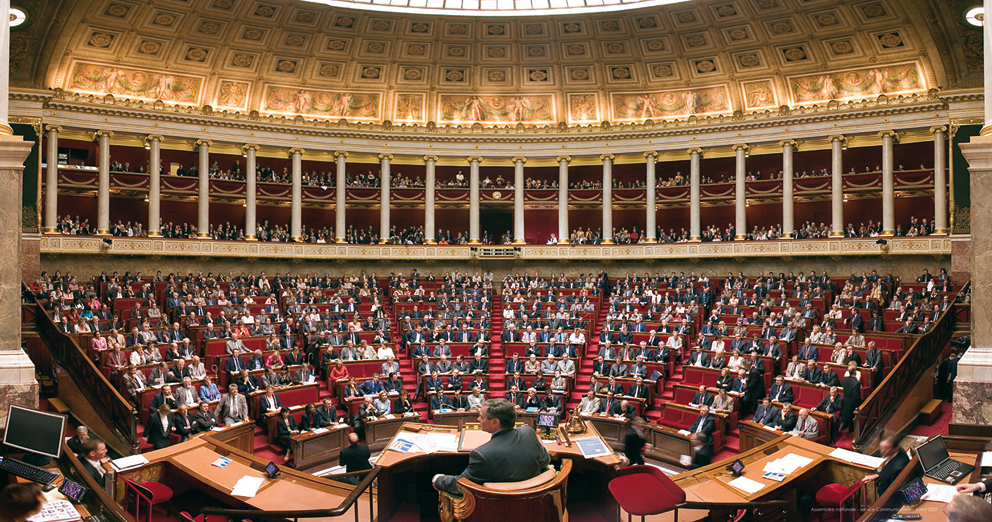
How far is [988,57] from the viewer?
28.7 ft

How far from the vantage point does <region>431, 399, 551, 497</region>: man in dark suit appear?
4.64m

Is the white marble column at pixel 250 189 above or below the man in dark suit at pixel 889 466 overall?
above

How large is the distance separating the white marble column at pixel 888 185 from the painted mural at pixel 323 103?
68.7 ft

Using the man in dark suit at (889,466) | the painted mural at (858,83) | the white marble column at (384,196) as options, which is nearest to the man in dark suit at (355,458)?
the man in dark suit at (889,466)

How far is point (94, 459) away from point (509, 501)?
4.96 m

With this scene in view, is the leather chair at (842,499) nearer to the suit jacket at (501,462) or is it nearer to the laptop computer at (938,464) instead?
the laptop computer at (938,464)

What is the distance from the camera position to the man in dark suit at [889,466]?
646cm

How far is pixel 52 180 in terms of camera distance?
24.0 meters

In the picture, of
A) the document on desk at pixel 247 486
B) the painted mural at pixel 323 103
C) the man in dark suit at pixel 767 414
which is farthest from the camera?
the painted mural at pixel 323 103

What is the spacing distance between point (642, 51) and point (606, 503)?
76.2 ft

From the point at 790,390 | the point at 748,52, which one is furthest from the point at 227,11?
the point at 790,390

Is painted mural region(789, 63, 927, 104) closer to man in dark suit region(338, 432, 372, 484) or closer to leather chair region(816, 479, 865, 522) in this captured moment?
leather chair region(816, 479, 865, 522)

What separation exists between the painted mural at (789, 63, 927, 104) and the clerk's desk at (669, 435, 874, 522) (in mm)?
22500

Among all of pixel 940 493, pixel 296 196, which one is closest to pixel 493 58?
pixel 296 196
